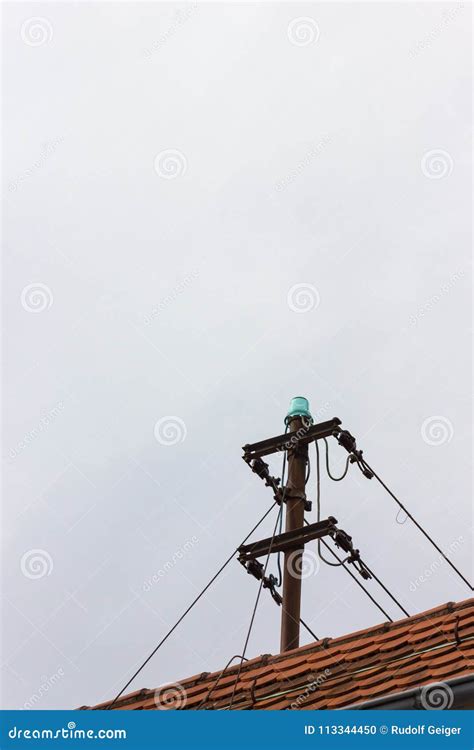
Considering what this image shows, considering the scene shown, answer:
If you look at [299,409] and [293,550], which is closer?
[293,550]

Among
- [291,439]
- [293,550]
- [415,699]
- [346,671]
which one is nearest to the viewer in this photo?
[415,699]

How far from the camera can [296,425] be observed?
9.14m

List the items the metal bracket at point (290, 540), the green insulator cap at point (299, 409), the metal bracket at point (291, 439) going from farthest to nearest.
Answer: the green insulator cap at point (299, 409) < the metal bracket at point (291, 439) < the metal bracket at point (290, 540)

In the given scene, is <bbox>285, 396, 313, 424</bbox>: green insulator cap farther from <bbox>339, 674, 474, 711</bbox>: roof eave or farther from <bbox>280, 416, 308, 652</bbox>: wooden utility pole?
<bbox>339, 674, 474, 711</bbox>: roof eave

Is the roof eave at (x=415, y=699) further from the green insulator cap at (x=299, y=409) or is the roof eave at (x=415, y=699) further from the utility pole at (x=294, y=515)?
A: the green insulator cap at (x=299, y=409)

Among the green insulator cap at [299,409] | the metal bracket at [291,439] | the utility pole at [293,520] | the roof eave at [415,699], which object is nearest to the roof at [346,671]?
the roof eave at [415,699]

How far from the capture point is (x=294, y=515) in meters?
8.86

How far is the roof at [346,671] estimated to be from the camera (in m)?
5.32

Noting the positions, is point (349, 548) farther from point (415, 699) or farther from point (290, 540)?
point (415, 699)

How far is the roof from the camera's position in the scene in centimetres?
532

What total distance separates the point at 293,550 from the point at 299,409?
1569mm

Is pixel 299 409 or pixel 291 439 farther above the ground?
pixel 299 409

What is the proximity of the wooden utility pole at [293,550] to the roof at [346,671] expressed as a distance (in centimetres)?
177

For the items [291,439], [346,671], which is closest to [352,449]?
[291,439]
